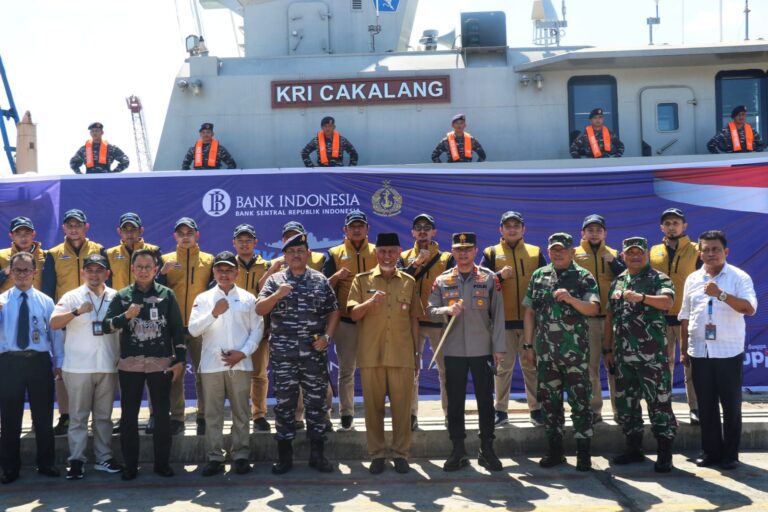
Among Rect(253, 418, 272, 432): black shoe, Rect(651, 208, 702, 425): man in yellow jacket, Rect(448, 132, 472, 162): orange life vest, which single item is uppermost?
Rect(448, 132, 472, 162): orange life vest

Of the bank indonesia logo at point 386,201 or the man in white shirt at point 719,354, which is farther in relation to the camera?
the bank indonesia logo at point 386,201

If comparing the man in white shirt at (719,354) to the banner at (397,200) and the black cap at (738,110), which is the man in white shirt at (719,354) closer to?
the banner at (397,200)

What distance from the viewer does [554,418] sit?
587 centimetres

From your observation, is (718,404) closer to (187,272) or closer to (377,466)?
(377,466)

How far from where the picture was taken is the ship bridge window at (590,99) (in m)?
10.8

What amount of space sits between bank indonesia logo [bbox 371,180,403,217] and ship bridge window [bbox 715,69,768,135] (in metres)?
5.27

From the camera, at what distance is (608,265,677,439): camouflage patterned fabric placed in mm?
5836

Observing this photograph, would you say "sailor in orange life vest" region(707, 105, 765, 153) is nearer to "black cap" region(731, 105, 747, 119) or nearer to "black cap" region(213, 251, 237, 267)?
"black cap" region(731, 105, 747, 119)

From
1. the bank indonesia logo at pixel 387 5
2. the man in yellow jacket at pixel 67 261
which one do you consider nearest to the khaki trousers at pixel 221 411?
the man in yellow jacket at pixel 67 261

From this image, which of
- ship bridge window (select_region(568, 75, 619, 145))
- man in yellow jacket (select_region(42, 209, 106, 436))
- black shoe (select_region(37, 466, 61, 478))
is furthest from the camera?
ship bridge window (select_region(568, 75, 619, 145))

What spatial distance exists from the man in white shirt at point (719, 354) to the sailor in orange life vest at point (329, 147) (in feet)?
16.3

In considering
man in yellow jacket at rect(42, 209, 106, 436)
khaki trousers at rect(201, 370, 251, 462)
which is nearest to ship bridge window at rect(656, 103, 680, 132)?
khaki trousers at rect(201, 370, 251, 462)

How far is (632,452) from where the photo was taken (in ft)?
19.6

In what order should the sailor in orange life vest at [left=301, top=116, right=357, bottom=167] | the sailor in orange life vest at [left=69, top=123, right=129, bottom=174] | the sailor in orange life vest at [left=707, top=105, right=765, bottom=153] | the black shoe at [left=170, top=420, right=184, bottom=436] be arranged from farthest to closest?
the sailor in orange life vest at [left=707, top=105, right=765, bottom=153], the sailor in orange life vest at [left=301, top=116, right=357, bottom=167], the sailor in orange life vest at [left=69, top=123, right=129, bottom=174], the black shoe at [left=170, top=420, right=184, bottom=436]
